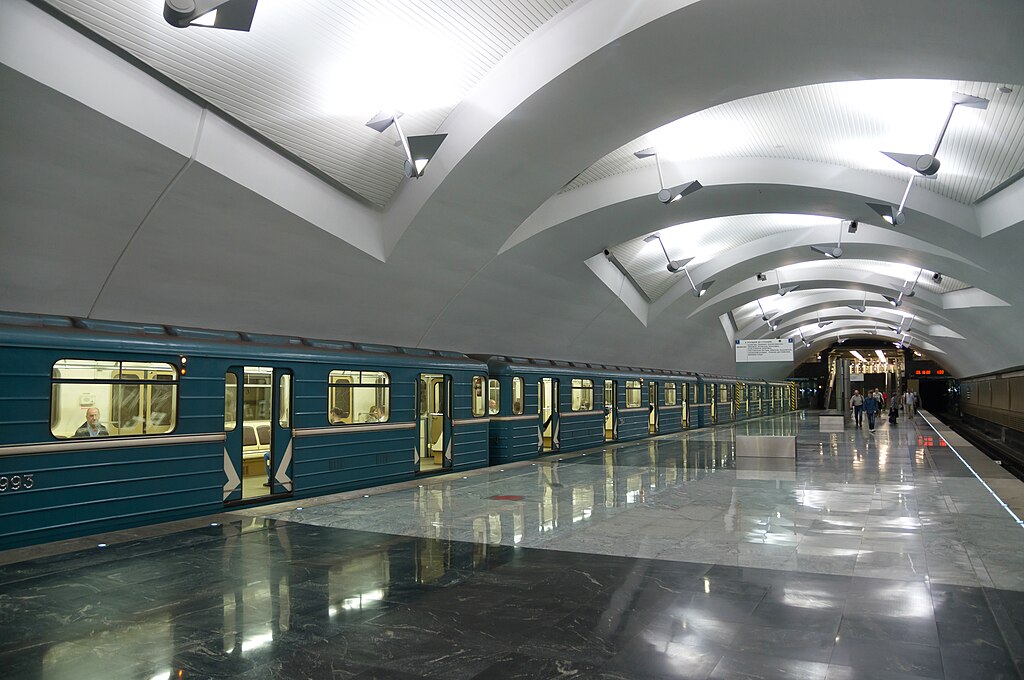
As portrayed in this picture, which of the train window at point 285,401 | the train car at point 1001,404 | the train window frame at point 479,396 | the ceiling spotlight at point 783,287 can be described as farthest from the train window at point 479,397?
the train car at point 1001,404

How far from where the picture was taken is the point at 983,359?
3575cm

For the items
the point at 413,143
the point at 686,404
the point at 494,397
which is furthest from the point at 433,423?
the point at 686,404

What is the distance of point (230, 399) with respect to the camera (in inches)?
444

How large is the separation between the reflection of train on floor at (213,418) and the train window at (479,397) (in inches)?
1.4

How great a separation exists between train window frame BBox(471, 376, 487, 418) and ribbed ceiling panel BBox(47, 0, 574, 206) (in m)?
6.43

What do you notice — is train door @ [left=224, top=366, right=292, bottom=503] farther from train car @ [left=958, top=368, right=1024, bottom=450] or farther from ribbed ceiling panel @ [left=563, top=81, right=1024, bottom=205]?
train car @ [left=958, top=368, right=1024, bottom=450]

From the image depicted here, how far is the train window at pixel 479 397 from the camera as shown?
632 inches

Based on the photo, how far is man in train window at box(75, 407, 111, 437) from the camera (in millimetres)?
8250

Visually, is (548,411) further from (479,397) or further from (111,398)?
(111,398)

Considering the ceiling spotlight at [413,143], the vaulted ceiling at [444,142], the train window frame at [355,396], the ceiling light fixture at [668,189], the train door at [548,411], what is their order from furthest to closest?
the train door at [548,411], the ceiling light fixture at [668,189], the train window frame at [355,396], the ceiling spotlight at [413,143], the vaulted ceiling at [444,142]

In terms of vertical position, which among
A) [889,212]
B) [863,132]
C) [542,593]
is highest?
[863,132]

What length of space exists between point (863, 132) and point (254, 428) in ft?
40.4

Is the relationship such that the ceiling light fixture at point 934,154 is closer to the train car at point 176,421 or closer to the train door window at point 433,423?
the train car at point 176,421

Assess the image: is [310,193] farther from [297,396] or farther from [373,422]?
[373,422]
